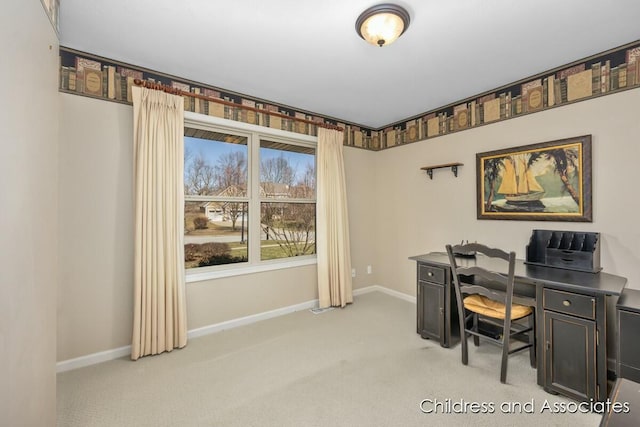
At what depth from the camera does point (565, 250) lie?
7.66 ft

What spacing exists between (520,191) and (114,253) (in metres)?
3.91

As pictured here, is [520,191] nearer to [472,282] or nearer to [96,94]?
[472,282]

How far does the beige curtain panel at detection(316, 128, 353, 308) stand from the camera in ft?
11.9

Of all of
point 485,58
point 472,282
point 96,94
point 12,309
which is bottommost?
point 472,282

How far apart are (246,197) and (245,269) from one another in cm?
84

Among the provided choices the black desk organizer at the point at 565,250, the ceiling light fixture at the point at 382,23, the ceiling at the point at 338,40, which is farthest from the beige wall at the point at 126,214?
the ceiling light fixture at the point at 382,23

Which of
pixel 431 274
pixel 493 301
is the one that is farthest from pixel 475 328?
pixel 431 274

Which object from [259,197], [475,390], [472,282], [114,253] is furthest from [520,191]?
[114,253]

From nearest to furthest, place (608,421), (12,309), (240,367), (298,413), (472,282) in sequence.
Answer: (608,421), (12,309), (298,413), (240,367), (472,282)

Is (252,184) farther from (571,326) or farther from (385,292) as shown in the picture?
(571,326)

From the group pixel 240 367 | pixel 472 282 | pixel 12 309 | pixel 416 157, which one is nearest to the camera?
pixel 12 309

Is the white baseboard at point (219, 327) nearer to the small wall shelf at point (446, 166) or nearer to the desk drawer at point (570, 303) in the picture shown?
the small wall shelf at point (446, 166)

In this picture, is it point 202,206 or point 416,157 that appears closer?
point 202,206

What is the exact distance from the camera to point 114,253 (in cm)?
245
